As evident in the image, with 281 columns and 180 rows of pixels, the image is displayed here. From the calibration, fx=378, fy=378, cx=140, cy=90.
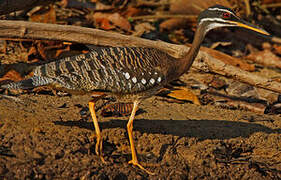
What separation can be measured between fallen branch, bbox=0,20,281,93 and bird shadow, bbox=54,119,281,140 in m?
0.77

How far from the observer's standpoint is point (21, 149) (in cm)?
400

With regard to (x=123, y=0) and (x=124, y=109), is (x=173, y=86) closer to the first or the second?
(x=124, y=109)

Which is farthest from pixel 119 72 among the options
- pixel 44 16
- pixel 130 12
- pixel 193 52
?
pixel 130 12

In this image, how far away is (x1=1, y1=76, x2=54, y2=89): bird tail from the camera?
4.07 m

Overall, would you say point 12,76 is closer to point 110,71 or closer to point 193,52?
point 110,71

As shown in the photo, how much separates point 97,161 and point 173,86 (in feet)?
9.69

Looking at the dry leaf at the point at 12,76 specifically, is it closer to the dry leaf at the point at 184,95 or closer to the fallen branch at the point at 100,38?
the fallen branch at the point at 100,38

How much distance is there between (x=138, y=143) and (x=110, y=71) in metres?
1.03

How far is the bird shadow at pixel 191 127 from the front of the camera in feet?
16.3

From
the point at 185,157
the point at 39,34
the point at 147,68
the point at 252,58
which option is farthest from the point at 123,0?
the point at 185,157

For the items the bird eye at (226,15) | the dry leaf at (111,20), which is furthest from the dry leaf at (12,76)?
the bird eye at (226,15)

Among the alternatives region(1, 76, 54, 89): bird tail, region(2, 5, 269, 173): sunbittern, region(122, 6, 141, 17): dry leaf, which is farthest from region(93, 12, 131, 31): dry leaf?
region(1, 76, 54, 89): bird tail

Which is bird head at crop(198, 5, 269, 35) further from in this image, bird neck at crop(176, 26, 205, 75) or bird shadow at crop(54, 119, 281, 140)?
bird shadow at crop(54, 119, 281, 140)

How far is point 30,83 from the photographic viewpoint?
4113 millimetres
